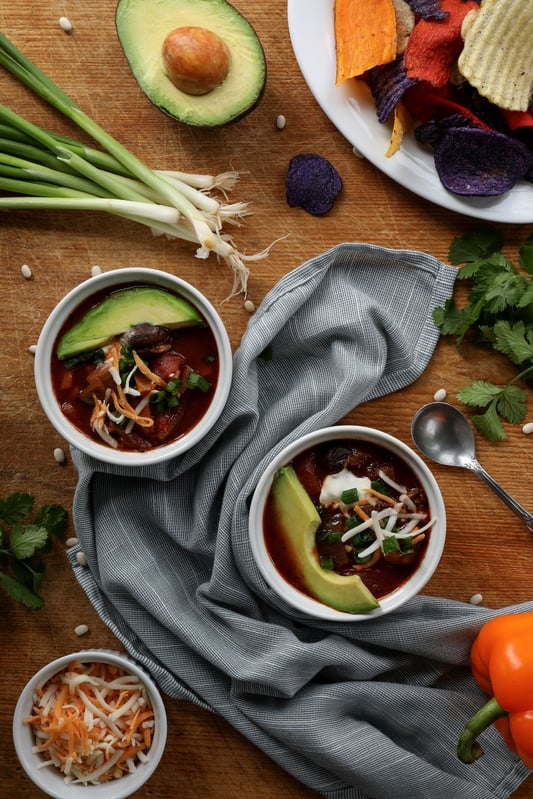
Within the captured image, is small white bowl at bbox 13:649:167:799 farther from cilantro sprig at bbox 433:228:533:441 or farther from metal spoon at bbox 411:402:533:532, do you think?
cilantro sprig at bbox 433:228:533:441

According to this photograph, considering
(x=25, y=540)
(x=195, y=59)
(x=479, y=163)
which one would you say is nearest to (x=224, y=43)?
(x=195, y=59)

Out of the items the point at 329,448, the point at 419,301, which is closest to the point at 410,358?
the point at 419,301

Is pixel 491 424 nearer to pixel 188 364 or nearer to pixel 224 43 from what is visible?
pixel 188 364

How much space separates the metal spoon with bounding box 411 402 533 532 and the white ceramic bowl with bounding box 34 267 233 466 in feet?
2.11

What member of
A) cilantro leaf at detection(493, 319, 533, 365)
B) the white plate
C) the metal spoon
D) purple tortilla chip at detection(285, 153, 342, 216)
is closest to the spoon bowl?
the metal spoon

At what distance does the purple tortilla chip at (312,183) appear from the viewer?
89.5 inches

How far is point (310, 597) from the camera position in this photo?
2.05 m

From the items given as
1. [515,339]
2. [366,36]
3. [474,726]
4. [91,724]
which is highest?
[366,36]

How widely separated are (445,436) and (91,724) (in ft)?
4.34

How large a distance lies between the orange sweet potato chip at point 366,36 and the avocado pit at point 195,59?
34 cm

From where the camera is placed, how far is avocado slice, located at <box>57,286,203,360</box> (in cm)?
202

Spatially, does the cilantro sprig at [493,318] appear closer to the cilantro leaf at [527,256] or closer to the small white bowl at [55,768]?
the cilantro leaf at [527,256]

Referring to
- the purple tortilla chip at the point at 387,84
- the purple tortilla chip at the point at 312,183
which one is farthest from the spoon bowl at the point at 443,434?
the purple tortilla chip at the point at 387,84

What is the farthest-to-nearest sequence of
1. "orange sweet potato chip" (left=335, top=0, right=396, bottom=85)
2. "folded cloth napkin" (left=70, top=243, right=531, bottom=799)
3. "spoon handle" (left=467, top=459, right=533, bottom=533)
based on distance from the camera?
"spoon handle" (left=467, top=459, right=533, bottom=533)
"folded cloth napkin" (left=70, top=243, right=531, bottom=799)
"orange sweet potato chip" (left=335, top=0, right=396, bottom=85)
